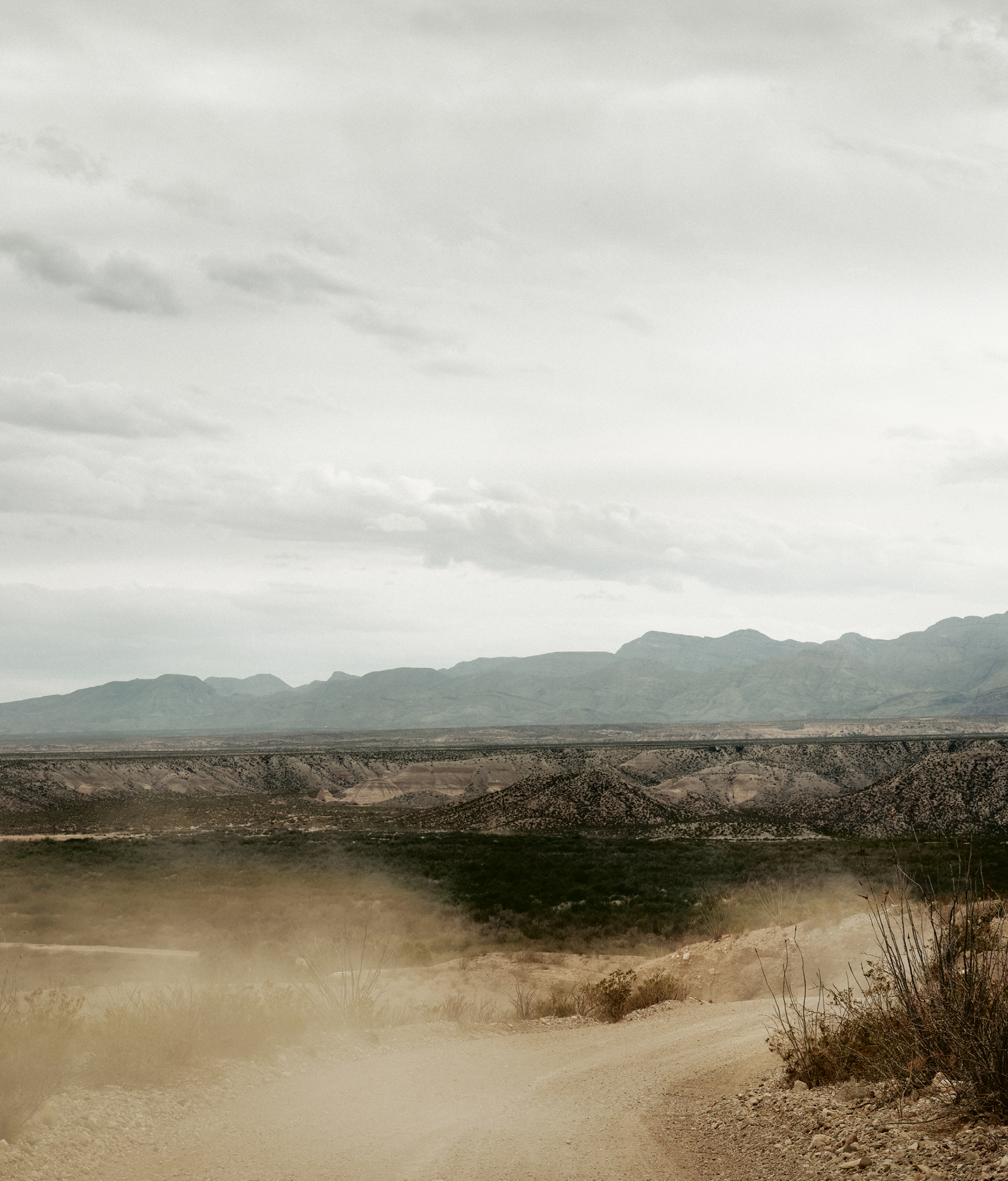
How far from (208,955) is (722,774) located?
7533cm

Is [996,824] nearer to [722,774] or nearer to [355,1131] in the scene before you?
[722,774]

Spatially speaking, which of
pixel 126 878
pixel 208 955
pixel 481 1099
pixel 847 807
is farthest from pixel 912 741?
pixel 481 1099

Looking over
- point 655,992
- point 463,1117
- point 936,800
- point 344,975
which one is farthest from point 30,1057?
point 936,800

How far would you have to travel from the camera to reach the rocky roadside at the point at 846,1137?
602 centimetres

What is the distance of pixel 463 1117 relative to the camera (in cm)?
873

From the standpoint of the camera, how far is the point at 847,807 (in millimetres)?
66438

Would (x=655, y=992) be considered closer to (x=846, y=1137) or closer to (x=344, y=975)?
(x=344, y=975)

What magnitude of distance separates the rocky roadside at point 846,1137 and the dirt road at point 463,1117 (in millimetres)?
398

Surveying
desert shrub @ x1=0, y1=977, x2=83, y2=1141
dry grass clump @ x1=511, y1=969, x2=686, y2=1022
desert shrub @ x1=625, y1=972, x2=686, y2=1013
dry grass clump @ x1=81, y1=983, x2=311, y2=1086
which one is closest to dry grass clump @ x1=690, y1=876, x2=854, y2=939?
desert shrub @ x1=625, y1=972, x2=686, y2=1013

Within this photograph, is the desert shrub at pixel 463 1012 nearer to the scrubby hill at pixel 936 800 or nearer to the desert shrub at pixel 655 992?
the desert shrub at pixel 655 992

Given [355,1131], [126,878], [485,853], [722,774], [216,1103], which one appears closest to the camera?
[355,1131]

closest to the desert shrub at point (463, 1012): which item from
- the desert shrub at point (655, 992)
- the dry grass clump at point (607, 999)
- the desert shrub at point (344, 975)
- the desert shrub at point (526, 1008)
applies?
the desert shrub at point (526, 1008)

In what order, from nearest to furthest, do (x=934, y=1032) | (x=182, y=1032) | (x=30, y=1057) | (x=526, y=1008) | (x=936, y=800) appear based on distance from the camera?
(x=934, y=1032)
(x=30, y=1057)
(x=182, y=1032)
(x=526, y=1008)
(x=936, y=800)

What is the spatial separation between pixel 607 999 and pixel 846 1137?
9.20m
